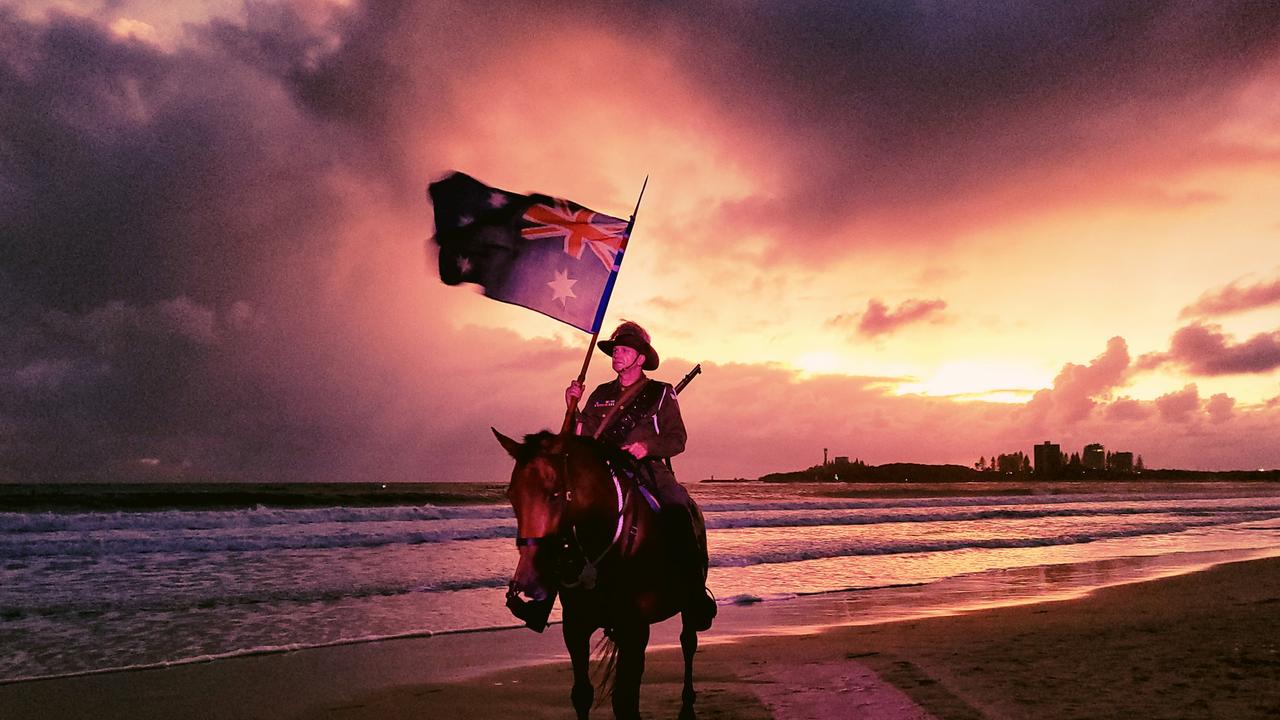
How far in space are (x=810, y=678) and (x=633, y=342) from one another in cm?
390

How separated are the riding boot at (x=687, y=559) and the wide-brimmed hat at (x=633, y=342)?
100 cm

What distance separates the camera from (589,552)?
4.26 m

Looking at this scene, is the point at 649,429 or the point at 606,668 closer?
the point at 649,429

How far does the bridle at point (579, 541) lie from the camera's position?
388cm

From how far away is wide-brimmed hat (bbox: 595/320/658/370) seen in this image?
5.38 m

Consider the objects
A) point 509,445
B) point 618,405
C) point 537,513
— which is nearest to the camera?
point 537,513

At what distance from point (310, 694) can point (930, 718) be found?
5.17 metres

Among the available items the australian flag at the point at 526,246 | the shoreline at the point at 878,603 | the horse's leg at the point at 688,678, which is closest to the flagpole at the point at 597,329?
the australian flag at the point at 526,246

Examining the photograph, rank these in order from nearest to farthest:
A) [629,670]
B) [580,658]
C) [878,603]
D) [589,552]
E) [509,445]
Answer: [509,445]
[589,552]
[629,670]
[580,658]
[878,603]

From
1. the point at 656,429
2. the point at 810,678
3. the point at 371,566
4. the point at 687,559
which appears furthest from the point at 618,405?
the point at 371,566

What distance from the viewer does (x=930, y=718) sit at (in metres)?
5.93

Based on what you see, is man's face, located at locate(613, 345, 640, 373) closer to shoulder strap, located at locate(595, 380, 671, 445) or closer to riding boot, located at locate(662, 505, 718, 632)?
shoulder strap, located at locate(595, 380, 671, 445)

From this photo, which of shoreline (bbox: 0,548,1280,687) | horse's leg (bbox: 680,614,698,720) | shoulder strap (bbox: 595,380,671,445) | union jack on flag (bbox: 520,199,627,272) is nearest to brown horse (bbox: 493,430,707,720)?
shoulder strap (bbox: 595,380,671,445)

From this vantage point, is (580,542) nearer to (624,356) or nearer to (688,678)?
(624,356)
